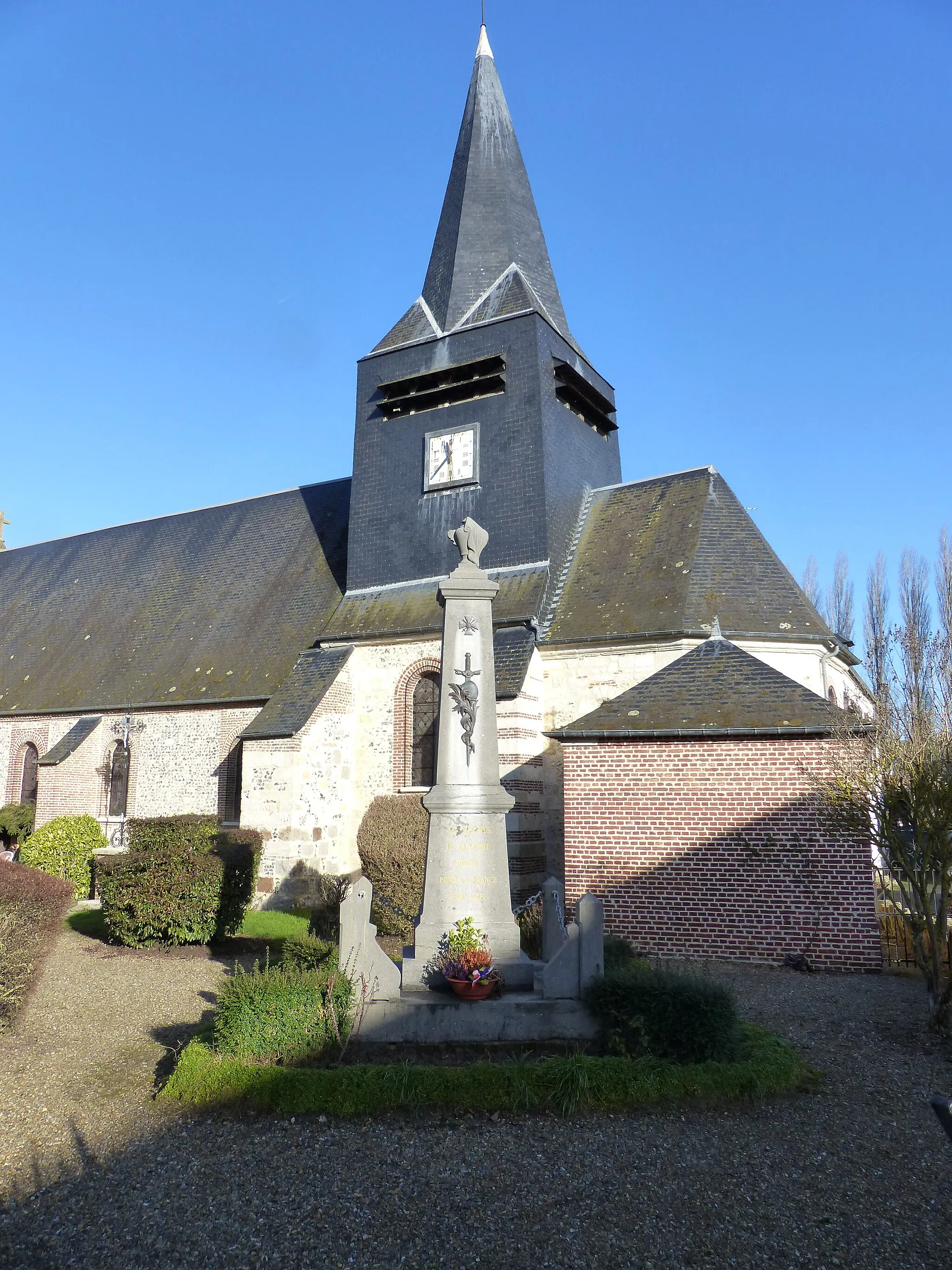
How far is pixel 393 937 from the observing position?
40.3 ft

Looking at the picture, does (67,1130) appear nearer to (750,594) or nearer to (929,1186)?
(929,1186)

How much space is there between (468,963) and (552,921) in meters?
1.13

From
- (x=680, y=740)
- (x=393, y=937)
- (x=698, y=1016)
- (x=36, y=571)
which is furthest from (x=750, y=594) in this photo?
(x=36, y=571)

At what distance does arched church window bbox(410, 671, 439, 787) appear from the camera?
15.4 metres

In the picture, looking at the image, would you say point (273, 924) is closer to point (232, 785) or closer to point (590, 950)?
point (232, 785)

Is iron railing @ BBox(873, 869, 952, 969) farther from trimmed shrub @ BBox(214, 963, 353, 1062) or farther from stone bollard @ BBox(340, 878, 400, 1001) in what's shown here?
trimmed shrub @ BBox(214, 963, 353, 1062)

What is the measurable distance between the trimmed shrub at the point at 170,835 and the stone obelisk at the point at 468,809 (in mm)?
4772

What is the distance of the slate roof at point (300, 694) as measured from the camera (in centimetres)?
1474

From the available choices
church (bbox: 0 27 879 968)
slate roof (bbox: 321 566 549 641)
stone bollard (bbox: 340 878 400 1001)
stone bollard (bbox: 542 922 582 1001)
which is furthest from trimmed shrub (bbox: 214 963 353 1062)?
slate roof (bbox: 321 566 549 641)

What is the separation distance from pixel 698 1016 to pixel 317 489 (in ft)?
59.6

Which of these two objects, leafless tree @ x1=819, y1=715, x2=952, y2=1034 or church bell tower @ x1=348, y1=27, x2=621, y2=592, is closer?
leafless tree @ x1=819, y1=715, x2=952, y2=1034

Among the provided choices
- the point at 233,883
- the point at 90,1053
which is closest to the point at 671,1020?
the point at 90,1053

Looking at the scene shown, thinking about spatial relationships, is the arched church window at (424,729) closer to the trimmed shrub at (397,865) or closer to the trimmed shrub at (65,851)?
the trimmed shrub at (397,865)

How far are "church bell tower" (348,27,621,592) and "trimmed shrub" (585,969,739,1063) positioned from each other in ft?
32.8
